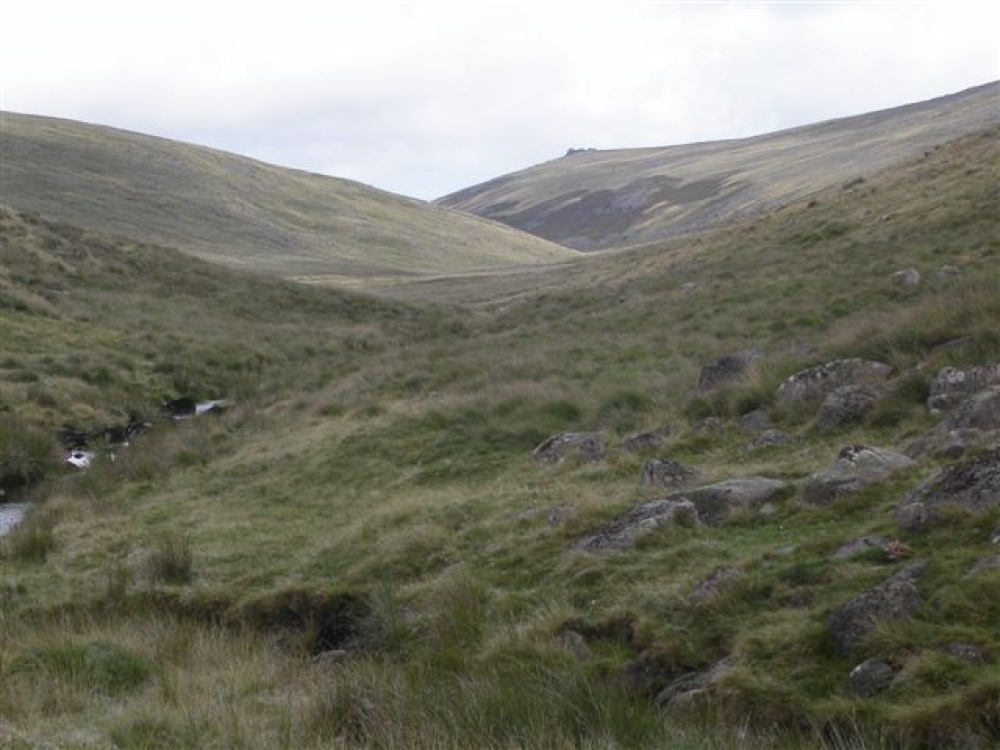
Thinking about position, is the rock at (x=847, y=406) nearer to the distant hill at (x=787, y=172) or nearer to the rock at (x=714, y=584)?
the rock at (x=714, y=584)

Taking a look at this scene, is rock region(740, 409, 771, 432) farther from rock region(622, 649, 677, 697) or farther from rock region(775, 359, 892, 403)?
rock region(622, 649, 677, 697)

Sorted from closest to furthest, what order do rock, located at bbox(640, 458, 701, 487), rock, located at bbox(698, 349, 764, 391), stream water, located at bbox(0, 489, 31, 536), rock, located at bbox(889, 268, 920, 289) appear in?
rock, located at bbox(640, 458, 701, 487) → rock, located at bbox(698, 349, 764, 391) → stream water, located at bbox(0, 489, 31, 536) → rock, located at bbox(889, 268, 920, 289)

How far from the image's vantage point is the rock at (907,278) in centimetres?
2027

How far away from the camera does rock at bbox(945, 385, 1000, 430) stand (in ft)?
29.1

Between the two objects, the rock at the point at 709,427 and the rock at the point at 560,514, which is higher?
the rock at the point at 709,427

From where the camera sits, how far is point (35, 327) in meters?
30.3

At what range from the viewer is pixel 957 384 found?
10.4m

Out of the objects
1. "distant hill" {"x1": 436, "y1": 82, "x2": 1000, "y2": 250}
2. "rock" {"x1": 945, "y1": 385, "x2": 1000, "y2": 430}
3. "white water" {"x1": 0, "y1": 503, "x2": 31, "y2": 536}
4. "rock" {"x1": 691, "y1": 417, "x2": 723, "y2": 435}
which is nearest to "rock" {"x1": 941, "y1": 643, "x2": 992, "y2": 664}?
"rock" {"x1": 945, "y1": 385, "x2": 1000, "y2": 430}

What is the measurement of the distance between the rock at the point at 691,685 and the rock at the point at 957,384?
16.0ft

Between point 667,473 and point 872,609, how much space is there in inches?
169

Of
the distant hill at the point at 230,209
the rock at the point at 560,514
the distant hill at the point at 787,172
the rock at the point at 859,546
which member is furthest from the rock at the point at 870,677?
the distant hill at the point at 787,172

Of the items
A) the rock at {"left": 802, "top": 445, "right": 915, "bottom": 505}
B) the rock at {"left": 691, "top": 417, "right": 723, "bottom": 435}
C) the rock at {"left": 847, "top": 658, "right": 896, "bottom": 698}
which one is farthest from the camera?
the rock at {"left": 691, "top": 417, "right": 723, "bottom": 435}

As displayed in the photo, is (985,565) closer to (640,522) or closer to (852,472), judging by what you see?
(852,472)

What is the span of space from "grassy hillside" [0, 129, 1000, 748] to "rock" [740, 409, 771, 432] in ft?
0.39
